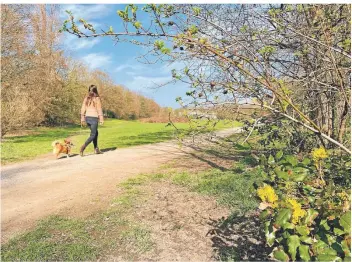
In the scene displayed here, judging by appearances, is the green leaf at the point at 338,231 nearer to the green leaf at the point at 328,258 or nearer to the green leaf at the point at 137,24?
the green leaf at the point at 328,258

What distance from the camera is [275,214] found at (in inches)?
79.7

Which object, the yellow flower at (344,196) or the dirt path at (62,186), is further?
the dirt path at (62,186)

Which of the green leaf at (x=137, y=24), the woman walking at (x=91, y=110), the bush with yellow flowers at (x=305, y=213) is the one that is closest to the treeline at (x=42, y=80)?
the green leaf at (x=137, y=24)

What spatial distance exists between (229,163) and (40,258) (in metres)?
5.50

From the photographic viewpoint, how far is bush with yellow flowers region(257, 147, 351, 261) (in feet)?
6.26

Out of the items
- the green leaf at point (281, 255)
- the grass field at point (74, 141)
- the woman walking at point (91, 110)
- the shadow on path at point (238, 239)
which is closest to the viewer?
the green leaf at point (281, 255)

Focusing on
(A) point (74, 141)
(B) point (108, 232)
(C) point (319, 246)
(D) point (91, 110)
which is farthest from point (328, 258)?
(A) point (74, 141)

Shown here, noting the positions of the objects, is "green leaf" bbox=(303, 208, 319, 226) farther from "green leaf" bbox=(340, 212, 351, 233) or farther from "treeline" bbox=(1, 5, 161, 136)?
"treeline" bbox=(1, 5, 161, 136)

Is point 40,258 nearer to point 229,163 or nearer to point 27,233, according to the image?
point 27,233

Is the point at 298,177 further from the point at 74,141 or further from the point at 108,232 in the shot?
the point at 74,141

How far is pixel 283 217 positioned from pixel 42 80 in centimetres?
3142

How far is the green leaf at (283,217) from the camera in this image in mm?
1896

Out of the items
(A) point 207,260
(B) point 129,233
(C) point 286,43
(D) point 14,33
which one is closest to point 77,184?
(B) point 129,233

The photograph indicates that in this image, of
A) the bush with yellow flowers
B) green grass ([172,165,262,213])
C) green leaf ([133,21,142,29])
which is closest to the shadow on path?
green grass ([172,165,262,213])
